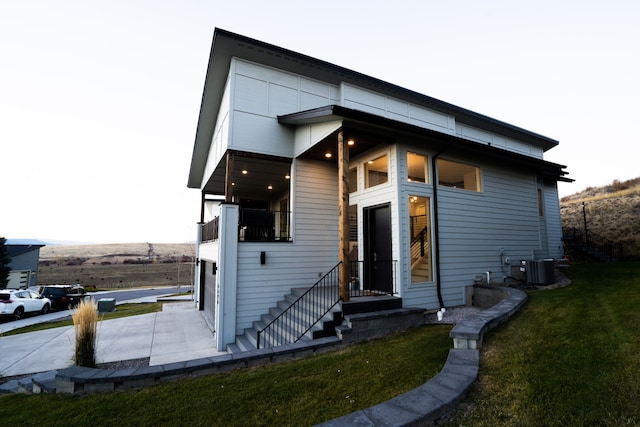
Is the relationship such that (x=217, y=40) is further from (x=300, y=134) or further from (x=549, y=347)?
(x=549, y=347)

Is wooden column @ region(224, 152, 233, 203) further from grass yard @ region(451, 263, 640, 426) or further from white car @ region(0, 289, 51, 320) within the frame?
white car @ region(0, 289, 51, 320)

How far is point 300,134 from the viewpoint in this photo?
8.17 metres

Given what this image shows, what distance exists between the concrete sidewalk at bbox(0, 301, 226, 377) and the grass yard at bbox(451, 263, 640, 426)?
6.05 m

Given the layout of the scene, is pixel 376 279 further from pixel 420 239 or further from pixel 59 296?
pixel 59 296

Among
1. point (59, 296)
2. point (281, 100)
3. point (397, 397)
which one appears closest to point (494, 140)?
point (281, 100)

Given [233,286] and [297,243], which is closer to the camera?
[233,286]

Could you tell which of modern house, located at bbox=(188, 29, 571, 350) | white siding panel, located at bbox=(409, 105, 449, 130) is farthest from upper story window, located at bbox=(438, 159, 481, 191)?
white siding panel, located at bbox=(409, 105, 449, 130)

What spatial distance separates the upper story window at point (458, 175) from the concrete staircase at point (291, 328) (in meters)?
4.90

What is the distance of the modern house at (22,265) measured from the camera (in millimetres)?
21281

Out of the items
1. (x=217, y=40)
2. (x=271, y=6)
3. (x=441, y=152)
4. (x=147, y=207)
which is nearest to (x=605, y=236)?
(x=441, y=152)

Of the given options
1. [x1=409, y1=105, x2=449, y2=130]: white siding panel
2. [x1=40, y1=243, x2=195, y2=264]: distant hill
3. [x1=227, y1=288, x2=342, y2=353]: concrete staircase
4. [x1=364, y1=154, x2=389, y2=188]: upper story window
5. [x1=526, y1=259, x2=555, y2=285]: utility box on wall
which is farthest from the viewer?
[x1=40, y1=243, x2=195, y2=264]: distant hill

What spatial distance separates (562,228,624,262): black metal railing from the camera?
46.1ft

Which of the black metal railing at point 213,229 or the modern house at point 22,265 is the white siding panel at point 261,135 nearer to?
the black metal railing at point 213,229

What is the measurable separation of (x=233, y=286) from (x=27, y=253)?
89.4 feet
